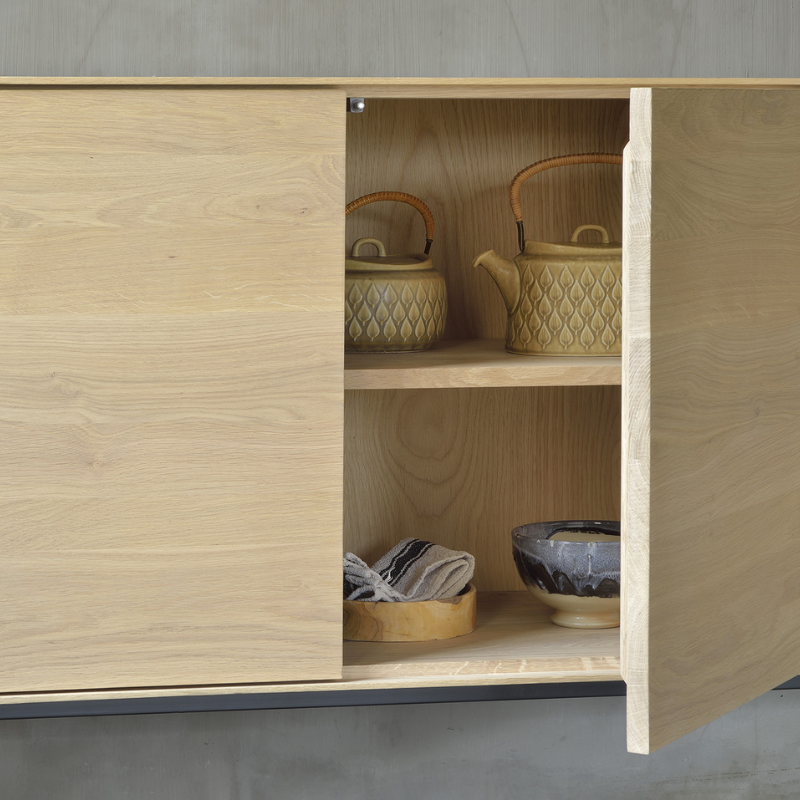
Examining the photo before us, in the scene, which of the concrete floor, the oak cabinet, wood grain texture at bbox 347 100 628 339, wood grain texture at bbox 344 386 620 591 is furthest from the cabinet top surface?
the concrete floor

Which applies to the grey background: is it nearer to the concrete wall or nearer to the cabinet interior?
the concrete wall

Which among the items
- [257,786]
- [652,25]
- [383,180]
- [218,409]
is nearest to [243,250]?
[218,409]

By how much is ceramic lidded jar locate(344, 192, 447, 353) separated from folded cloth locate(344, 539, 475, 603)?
0.83 ft

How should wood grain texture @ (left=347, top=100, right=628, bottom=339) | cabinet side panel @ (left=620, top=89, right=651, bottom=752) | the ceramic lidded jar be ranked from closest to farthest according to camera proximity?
cabinet side panel @ (left=620, top=89, right=651, bottom=752) → the ceramic lidded jar → wood grain texture @ (left=347, top=100, right=628, bottom=339)

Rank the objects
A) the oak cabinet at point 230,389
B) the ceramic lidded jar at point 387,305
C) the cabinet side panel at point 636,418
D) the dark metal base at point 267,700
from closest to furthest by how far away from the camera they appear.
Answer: the cabinet side panel at point 636,418 < the oak cabinet at point 230,389 < the dark metal base at point 267,700 < the ceramic lidded jar at point 387,305

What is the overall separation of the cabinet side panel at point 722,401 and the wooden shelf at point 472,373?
0.17m

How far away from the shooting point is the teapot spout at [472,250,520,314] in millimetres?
1124

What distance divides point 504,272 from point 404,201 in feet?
Answer: 0.49

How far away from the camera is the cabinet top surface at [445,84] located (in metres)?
0.88

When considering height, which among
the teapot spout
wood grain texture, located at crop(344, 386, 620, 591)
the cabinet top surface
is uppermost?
the cabinet top surface

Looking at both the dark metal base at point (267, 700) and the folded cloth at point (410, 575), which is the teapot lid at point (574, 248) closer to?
the folded cloth at point (410, 575)

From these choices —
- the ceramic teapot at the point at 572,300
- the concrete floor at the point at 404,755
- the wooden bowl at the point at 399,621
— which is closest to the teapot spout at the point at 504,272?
the ceramic teapot at the point at 572,300

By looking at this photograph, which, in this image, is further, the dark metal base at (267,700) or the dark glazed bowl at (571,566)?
the dark glazed bowl at (571,566)

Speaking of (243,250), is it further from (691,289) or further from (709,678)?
(709,678)
